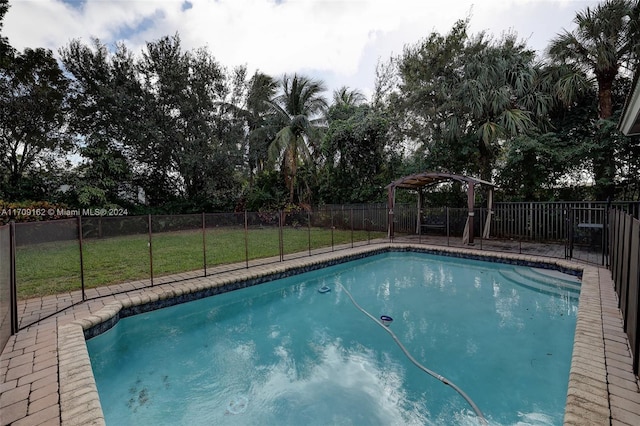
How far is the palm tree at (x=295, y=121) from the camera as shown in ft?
49.2

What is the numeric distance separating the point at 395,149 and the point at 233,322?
11728 millimetres

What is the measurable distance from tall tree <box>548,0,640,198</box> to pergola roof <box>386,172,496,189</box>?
123 inches

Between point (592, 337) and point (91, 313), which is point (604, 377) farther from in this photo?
point (91, 313)

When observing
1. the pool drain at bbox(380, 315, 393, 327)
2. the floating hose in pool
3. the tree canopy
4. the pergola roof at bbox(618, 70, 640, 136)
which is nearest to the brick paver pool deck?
the floating hose in pool

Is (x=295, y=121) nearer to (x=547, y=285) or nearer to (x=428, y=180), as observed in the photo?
(x=428, y=180)

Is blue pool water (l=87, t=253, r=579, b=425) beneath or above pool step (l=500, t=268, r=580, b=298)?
beneath

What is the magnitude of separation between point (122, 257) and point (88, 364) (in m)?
5.79

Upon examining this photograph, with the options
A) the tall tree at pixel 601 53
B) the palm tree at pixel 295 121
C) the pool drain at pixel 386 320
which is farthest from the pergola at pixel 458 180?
the palm tree at pixel 295 121

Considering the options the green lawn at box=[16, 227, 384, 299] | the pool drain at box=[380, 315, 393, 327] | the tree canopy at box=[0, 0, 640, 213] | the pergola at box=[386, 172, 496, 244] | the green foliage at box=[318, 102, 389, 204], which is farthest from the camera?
the green foliage at box=[318, 102, 389, 204]

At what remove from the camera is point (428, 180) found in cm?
1070

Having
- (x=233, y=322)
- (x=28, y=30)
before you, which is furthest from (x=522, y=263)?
(x=28, y=30)

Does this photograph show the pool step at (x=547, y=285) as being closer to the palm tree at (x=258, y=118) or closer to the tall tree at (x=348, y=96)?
the palm tree at (x=258, y=118)

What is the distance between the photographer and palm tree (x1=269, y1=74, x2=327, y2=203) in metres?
15.0

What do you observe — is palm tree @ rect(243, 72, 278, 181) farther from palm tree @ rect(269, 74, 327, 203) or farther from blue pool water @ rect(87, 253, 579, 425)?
blue pool water @ rect(87, 253, 579, 425)
